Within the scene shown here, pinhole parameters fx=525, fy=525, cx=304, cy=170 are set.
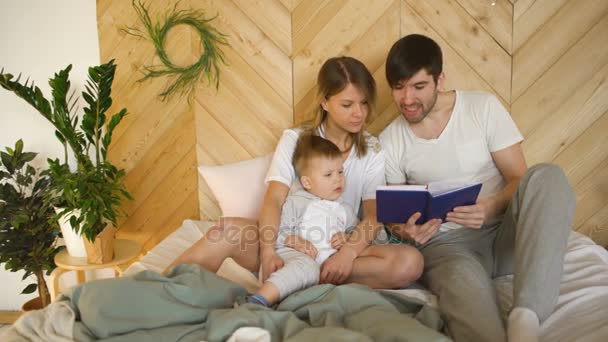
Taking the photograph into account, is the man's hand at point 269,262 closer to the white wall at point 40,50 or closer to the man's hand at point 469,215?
the man's hand at point 469,215

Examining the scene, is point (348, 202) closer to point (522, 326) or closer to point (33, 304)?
point (522, 326)

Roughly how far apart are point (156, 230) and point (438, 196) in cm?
163

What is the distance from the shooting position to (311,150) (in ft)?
6.34

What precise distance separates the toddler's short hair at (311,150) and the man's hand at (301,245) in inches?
10.3

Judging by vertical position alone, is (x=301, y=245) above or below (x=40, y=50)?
below

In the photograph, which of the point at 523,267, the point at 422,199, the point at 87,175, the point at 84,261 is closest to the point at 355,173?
the point at 422,199

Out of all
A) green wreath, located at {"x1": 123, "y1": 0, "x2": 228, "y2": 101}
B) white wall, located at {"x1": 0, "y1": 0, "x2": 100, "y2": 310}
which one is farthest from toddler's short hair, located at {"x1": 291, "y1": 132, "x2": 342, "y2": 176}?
white wall, located at {"x1": 0, "y1": 0, "x2": 100, "y2": 310}

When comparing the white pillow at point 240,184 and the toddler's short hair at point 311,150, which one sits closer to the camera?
the toddler's short hair at point 311,150

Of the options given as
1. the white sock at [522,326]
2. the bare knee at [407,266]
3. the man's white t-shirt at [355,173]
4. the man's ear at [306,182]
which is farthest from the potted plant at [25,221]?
the white sock at [522,326]

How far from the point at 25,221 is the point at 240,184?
0.99m

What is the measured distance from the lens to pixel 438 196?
1.61 metres

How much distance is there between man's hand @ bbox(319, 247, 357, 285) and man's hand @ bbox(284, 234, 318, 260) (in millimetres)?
62

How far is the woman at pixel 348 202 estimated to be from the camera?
1760mm

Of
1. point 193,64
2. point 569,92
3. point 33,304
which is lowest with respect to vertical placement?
point 33,304
